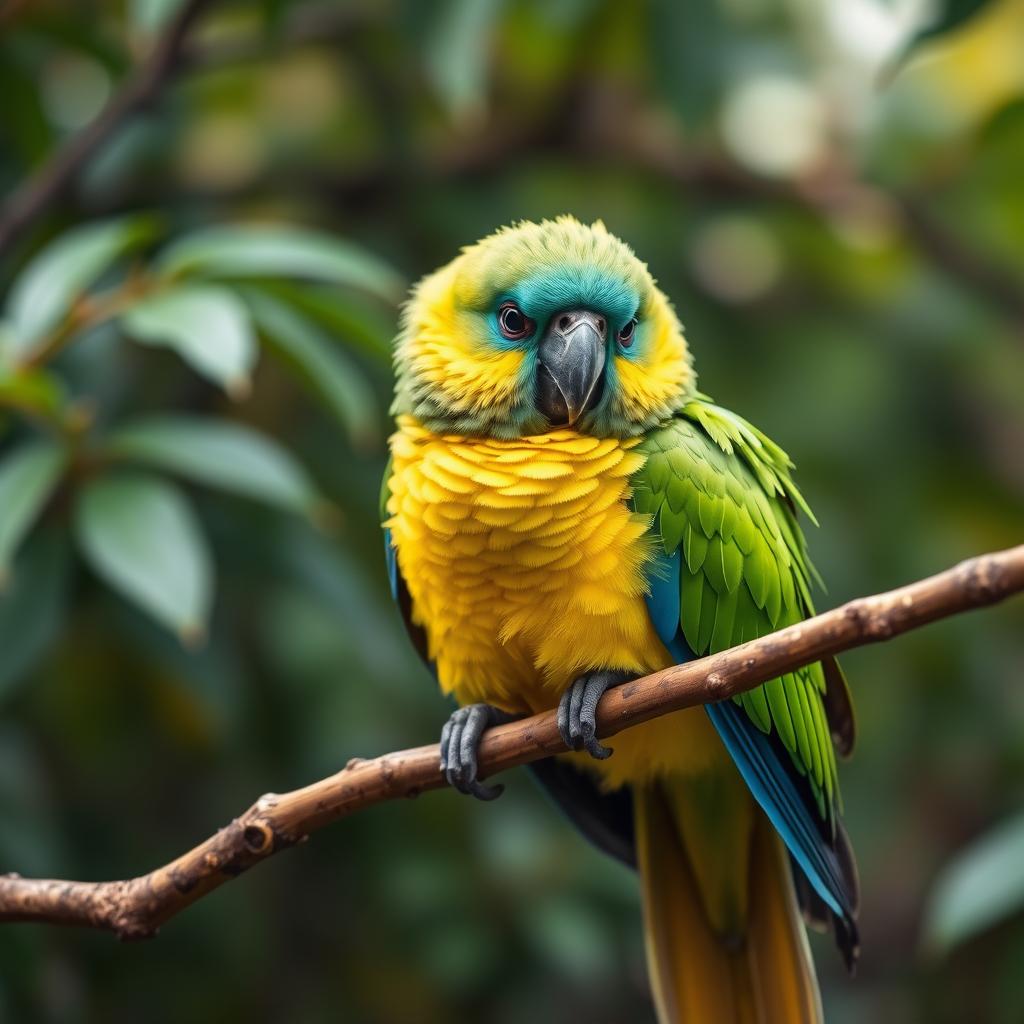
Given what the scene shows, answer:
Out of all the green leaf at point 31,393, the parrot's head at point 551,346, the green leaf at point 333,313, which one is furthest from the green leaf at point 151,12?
the parrot's head at point 551,346

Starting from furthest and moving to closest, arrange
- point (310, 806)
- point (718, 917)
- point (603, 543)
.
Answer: point (718, 917), point (603, 543), point (310, 806)

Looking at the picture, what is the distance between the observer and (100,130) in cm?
310

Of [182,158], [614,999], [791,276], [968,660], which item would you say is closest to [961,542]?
[968,660]

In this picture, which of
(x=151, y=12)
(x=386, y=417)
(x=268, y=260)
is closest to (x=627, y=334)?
(x=268, y=260)

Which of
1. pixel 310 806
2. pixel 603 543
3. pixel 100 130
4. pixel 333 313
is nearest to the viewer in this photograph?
pixel 310 806

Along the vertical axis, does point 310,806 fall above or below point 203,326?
below

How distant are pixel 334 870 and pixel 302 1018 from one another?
16.2 inches

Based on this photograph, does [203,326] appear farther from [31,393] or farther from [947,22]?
[947,22]

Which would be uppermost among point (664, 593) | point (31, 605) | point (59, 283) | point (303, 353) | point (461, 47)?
point (461, 47)

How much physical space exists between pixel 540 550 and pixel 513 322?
37 cm

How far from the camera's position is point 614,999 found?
3822 millimetres

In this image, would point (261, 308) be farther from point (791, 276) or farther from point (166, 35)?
point (791, 276)

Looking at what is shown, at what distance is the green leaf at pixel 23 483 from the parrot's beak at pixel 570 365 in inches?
37.0

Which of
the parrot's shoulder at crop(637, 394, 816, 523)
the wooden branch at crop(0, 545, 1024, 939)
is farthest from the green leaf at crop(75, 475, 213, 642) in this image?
the parrot's shoulder at crop(637, 394, 816, 523)
